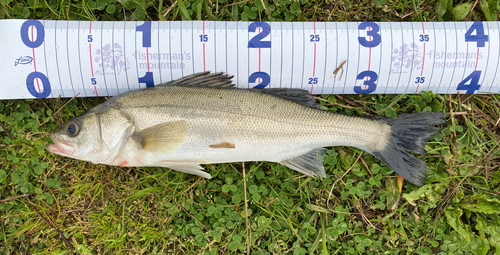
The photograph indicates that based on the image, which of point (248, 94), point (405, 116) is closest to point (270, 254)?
point (248, 94)

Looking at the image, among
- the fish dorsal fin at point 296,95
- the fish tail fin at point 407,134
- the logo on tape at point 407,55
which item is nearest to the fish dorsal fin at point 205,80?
the fish dorsal fin at point 296,95

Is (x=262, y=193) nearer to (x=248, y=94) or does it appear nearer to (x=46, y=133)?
(x=248, y=94)

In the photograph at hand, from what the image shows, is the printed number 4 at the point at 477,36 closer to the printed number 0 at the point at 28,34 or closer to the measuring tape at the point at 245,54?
the measuring tape at the point at 245,54

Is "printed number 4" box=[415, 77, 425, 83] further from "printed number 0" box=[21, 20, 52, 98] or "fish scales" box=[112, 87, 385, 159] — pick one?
"printed number 0" box=[21, 20, 52, 98]

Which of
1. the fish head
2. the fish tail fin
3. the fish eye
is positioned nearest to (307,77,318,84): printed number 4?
the fish tail fin

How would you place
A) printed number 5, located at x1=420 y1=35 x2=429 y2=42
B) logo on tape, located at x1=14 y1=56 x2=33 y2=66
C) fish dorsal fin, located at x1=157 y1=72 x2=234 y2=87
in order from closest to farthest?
1. fish dorsal fin, located at x1=157 y1=72 x2=234 y2=87
2. logo on tape, located at x1=14 y1=56 x2=33 y2=66
3. printed number 5, located at x1=420 y1=35 x2=429 y2=42

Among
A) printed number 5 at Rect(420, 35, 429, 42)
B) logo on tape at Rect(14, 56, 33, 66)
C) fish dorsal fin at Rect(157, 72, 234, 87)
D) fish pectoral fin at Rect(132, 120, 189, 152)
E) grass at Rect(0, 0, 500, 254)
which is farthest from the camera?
grass at Rect(0, 0, 500, 254)

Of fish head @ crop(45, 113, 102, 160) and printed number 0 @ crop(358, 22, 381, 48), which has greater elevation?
printed number 0 @ crop(358, 22, 381, 48)

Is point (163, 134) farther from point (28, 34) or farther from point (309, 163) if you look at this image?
point (28, 34)

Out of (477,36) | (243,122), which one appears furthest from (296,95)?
(477,36)
